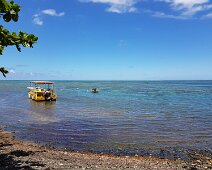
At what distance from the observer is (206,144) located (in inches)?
773

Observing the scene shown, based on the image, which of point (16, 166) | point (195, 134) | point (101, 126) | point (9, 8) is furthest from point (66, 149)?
point (9, 8)

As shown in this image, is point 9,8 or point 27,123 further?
point 27,123

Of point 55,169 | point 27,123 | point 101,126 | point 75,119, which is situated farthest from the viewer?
point 75,119

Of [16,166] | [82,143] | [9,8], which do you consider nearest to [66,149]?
[82,143]

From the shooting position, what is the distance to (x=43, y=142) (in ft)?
67.3

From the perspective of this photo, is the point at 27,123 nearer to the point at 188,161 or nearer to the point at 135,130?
the point at 135,130

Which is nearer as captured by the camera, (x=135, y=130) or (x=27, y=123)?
(x=135, y=130)

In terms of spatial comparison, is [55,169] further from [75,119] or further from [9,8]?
[75,119]

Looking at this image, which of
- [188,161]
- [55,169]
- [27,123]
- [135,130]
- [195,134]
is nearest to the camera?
[55,169]

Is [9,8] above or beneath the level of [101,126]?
above

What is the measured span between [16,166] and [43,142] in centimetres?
825

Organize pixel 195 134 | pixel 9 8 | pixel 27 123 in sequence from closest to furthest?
pixel 9 8 → pixel 195 134 → pixel 27 123

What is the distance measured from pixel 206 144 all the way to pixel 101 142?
6804mm

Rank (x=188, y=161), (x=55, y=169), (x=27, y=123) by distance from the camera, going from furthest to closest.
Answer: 1. (x=27, y=123)
2. (x=188, y=161)
3. (x=55, y=169)
